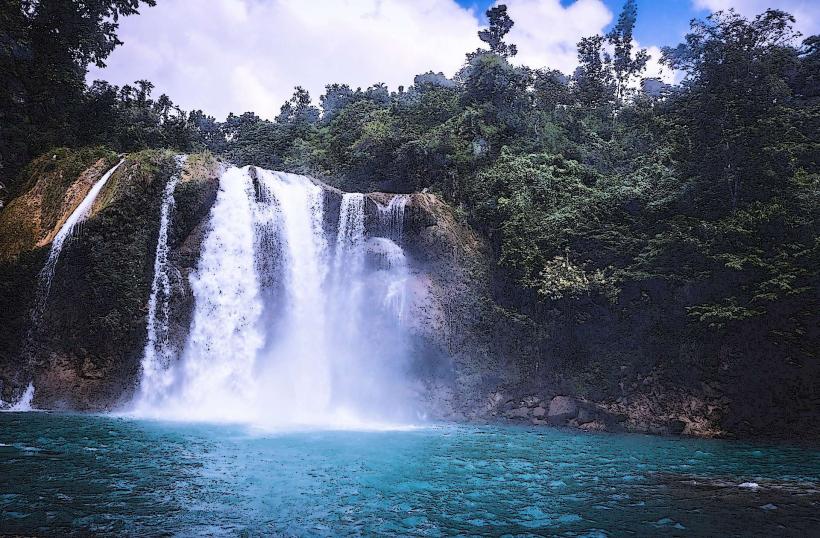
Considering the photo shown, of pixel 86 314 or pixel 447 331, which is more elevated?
pixel 447 331

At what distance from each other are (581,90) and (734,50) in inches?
831

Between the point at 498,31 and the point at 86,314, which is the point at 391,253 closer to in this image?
the point at 86,314

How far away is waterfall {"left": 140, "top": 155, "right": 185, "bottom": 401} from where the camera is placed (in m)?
16.3

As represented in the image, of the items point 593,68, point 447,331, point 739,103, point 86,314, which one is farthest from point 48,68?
point 593,68

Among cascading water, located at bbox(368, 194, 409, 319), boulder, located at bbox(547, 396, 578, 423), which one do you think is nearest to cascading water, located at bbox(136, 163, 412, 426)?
cascading water, located at bbox(368, 194, 409, 319)

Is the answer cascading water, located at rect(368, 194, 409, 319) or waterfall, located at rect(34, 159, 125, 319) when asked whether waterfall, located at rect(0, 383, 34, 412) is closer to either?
waterfall, located at rect(34, 159, 125, 319)

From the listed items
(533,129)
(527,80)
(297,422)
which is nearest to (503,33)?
(527,80)

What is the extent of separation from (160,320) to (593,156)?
20.1 metres

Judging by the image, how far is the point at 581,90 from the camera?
125 ft

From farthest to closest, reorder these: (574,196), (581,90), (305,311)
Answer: (581,90)
(574,196)
(305,311)

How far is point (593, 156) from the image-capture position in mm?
25672

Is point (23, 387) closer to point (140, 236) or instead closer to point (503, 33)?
point (140, 236)

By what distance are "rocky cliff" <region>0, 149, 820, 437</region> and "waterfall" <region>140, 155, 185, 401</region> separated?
0.77ft

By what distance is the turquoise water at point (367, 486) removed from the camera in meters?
5.76
